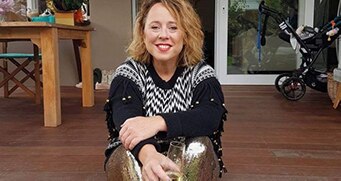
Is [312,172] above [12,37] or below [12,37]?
below

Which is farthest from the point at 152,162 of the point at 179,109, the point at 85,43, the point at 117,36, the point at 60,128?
the point at 117,36

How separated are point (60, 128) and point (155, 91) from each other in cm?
170

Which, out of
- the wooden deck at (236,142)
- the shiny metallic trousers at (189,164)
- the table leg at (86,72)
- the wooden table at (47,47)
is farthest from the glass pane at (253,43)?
the shiny metallic trousers at (189,164)

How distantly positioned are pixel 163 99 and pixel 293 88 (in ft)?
9.56

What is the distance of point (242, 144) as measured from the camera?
2363mm

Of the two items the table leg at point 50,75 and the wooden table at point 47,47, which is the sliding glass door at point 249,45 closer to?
the wooden table at point 47,47

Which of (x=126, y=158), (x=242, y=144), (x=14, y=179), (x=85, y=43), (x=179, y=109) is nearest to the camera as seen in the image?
(x=126, y=158)

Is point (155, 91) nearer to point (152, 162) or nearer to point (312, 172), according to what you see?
point (152, 162)

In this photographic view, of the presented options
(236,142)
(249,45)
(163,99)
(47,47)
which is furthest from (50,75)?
(249,45)

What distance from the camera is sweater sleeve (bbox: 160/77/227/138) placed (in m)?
1.15

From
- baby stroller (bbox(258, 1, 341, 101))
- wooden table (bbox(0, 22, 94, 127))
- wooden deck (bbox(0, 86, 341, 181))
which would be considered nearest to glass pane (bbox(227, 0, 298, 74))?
baby stroller (bbox(258, 1, 341, 101))

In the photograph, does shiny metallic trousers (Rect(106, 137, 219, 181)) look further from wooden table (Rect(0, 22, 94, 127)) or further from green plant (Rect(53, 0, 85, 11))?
green plant (Rect(53, 0, 85, 11))

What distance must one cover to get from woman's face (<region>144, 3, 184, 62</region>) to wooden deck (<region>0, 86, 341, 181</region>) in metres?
0.81

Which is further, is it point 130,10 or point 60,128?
point 130,10
